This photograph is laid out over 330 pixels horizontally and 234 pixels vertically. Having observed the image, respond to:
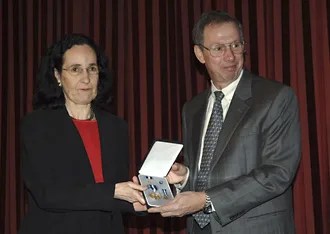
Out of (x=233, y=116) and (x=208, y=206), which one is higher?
(x=233, y=116)

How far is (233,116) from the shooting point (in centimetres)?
264

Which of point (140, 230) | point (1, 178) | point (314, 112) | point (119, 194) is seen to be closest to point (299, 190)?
point (314, 112)

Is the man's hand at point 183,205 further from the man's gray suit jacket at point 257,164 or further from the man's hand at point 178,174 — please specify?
the man's hand at point 178,174

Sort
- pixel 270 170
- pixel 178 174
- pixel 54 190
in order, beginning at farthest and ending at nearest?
1. pixel 178 174
2. pixel 270 170
3. pixel 54 190

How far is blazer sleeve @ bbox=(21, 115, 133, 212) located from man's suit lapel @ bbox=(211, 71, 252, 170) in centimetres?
51

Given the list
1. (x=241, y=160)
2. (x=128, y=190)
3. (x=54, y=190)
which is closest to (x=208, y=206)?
(x=241, y=160)

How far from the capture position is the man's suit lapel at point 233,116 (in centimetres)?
260

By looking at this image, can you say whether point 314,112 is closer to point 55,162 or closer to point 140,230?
point 140,230

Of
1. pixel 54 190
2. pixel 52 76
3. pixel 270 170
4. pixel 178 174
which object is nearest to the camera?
pixel 54 190

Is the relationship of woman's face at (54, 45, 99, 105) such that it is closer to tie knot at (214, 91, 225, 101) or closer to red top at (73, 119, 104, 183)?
red top at (73, 119, 104, 183)

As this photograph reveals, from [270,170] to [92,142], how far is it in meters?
0.78

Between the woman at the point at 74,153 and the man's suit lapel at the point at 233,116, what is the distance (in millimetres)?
404

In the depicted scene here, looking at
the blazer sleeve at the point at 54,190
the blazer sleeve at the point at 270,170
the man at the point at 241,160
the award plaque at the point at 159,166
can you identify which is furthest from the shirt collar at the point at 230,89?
the blazer sleeve at the point at 54,190

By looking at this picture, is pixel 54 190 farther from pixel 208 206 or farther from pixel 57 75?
pixel 208 206
